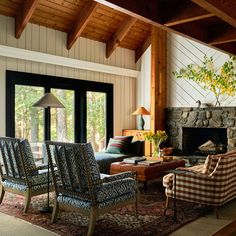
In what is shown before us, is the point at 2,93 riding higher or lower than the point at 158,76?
lower

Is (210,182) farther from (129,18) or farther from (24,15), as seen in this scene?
(129,18)

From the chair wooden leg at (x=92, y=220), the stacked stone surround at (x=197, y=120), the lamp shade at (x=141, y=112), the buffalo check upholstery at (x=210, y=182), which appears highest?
the lamp shade at (x=141, y=112)

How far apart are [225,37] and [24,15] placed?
13.9 ft

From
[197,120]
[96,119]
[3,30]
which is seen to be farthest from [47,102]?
[197,120]

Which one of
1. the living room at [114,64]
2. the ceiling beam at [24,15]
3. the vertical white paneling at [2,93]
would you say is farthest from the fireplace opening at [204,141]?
the ceiling beam at [24,15]

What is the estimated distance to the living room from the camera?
6637 millimetres

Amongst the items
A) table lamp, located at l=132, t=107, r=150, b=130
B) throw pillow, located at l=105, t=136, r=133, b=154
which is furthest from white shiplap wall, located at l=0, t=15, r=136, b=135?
throw pillow, located at l=105, t=136, r=133, b=154

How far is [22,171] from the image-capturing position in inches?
176

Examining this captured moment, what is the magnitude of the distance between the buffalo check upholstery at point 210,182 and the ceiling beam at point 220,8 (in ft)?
6.10

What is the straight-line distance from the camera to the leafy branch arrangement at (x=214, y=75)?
7719 mm

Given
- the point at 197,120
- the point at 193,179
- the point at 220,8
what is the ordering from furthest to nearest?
the point at 197,120 → the point at 193,179 → the point at 220,8

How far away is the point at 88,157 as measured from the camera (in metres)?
3.53

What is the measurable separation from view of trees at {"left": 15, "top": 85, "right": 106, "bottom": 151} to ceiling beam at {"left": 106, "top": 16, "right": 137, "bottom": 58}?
124 centimetres

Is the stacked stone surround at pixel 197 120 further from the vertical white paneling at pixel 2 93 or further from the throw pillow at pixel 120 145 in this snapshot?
the vertical white paneling at pixel 2 93
